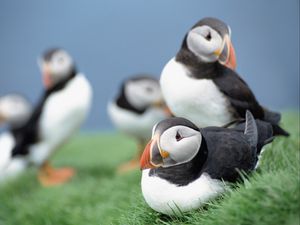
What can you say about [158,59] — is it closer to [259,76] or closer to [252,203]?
[259,76]

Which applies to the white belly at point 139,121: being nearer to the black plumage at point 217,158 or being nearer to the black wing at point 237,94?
the black wing at point 237,94

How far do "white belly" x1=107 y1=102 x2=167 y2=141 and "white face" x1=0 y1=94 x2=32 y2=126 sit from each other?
1.20 meters

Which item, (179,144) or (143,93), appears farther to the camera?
(143,93)

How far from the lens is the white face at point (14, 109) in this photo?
6387 mm

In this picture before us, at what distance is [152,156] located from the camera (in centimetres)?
246

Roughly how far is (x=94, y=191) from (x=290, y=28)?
4999mm

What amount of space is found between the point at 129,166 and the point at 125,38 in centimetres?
439

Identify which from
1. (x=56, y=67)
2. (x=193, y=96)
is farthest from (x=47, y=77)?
(x=193, y=96)

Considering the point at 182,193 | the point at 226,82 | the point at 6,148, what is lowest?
the point at 6,148

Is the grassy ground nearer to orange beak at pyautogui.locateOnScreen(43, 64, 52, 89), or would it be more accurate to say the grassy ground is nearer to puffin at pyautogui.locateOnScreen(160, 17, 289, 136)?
puffin at pyautogui.locateOnScreen(160, 17, 289, 136)

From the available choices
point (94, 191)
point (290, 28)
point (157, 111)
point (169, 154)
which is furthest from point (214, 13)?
point (169, 154)

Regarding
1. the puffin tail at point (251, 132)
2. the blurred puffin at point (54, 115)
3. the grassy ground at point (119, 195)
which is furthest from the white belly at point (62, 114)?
the puffin tail at point (251, 132)

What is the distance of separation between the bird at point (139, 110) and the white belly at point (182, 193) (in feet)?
10.2

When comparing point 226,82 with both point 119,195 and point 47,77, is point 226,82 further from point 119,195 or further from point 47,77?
point 47,77
